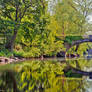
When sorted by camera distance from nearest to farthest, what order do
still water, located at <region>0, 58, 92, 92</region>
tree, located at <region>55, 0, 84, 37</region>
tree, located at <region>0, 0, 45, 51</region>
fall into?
1. still water, located at <region>0, 58, 92, 92</region>
2. tree, located at <region>0, 0, 45, 51</region>
3. tree, located at <region>55, 0, 84, 37</region>

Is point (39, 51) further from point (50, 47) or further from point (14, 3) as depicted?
point (14, 3)

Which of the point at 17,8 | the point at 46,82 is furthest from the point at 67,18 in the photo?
the point at 46,82

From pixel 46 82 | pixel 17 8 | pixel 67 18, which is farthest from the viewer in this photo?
pixel 67 18

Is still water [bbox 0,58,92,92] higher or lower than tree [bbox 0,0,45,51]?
lower

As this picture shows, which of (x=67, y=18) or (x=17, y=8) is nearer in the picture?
(x=17, y=8)

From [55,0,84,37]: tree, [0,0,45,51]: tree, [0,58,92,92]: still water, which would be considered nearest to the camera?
[0,58,92,92]: still water

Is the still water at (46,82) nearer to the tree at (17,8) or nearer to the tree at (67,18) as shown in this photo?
the tree at (17,8)

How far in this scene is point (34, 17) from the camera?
18609 millimetres

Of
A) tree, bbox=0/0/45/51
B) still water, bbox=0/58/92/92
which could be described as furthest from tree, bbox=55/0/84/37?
still water, bbox=0/58/92/92

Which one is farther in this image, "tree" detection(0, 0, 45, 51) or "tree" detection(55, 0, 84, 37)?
"tree" detection(55, 0, 84, 37)

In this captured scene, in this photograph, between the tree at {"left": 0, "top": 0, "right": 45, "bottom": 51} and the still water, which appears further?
the tree at {"left": 0, "top": 0, "right": 45, "bottom": 51}

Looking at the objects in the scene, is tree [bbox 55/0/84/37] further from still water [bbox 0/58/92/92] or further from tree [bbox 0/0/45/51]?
still water [bbox 0/58/92/92]

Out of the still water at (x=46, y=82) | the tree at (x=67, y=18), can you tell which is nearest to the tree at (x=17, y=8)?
the tree at (x=67, y=18)

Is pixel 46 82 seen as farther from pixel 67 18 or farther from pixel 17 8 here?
pixel 67 18
